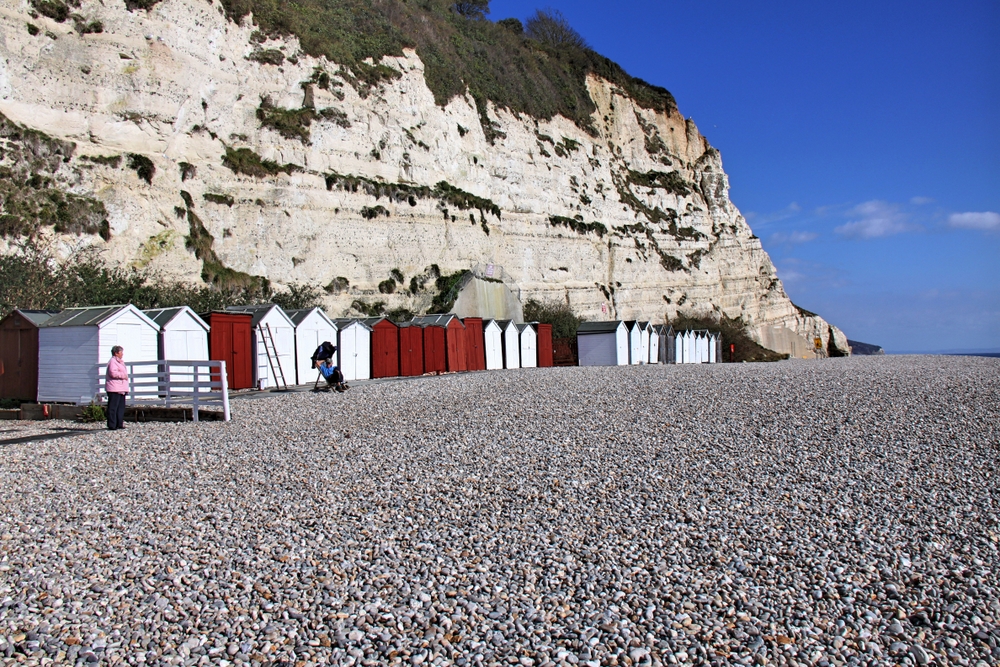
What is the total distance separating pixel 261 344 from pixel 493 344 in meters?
14.1

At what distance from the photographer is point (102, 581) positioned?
609 centimetres

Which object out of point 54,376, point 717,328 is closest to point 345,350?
point 54,376

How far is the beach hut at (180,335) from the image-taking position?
67.1ft

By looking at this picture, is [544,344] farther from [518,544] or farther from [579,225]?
[518,544]

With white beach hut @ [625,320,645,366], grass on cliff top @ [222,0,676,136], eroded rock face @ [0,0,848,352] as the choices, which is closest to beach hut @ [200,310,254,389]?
eroded rock face @ [0,0,848,352]

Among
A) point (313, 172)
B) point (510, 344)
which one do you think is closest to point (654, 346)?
point (510, 344)

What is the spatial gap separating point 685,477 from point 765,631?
161 inches

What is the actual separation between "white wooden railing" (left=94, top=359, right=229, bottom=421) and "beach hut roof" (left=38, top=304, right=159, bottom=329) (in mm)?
1229

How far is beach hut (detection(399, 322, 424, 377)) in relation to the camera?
1177 inches

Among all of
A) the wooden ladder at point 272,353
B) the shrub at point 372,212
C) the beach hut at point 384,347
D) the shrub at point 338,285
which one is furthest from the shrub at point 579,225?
the wooden ladder at point 272,353

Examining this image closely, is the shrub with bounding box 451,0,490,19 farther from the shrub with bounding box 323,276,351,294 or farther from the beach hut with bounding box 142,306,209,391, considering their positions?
the beach hut with bounding box 142,306,209,391

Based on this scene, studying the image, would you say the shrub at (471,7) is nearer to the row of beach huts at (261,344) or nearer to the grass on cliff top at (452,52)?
the grass on cliff top at (452,52)

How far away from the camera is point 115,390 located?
14.4m

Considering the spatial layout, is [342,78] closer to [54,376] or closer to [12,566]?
[54,376]
